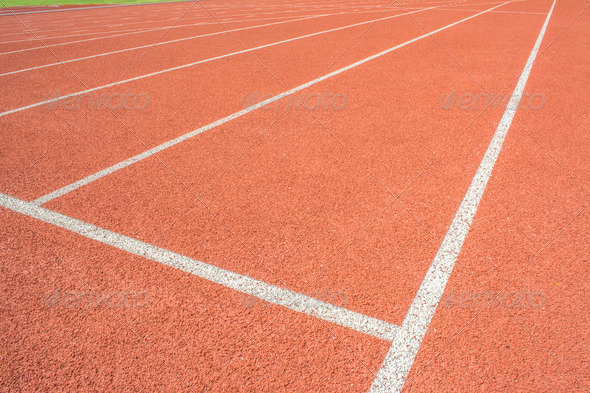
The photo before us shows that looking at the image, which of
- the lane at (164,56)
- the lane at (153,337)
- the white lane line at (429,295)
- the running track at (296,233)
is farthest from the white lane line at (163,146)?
the white lane line at (429,295)

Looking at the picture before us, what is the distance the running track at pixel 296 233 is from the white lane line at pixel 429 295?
0.01m

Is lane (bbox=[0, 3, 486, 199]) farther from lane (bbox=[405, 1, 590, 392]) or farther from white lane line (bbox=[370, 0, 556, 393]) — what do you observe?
lane (bbox=[405, 1, 590, 392])

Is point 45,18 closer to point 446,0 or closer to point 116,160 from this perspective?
point 116,160

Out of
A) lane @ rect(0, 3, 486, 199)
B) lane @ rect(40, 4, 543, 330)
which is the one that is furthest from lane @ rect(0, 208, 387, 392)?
lane @ rect(0, 3, 486, 199)

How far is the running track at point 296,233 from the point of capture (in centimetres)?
235

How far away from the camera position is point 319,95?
20.9 ft

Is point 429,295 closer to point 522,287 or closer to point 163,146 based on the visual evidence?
point 522,287

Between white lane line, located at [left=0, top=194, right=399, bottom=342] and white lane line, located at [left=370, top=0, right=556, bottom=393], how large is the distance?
0.12 metres

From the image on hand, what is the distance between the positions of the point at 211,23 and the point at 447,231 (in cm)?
1339

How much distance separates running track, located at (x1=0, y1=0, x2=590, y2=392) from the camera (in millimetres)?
2352

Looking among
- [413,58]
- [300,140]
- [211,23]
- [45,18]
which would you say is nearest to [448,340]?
[300,140]

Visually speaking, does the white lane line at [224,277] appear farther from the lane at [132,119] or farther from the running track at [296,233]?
the lane at [132,119]

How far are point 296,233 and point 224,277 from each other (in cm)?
76

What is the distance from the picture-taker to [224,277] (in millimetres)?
2902
